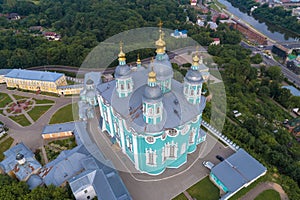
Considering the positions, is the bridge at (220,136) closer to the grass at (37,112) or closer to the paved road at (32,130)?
the paved road at (32,130)

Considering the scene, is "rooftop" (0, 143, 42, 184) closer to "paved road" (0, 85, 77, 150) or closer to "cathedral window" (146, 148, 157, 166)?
"paved road" (0, 85, 77, 150)

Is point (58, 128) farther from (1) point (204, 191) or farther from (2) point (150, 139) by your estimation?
(1) point (204, 191)

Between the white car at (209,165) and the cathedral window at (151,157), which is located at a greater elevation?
the cathedral window at (151,157)

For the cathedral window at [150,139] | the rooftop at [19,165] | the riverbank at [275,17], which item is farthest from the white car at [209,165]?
the riverbank at [275,17]

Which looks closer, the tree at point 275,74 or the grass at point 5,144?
the grass at point 5,144

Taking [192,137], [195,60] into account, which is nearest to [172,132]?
[192,137]

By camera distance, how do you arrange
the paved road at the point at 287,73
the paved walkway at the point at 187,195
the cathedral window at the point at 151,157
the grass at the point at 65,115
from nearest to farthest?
the cathedral window at the point at 151,157 → the paved walkway at the point at 187,195 → the grass at the point at 65,115 → the paved road at the point at 287,73
